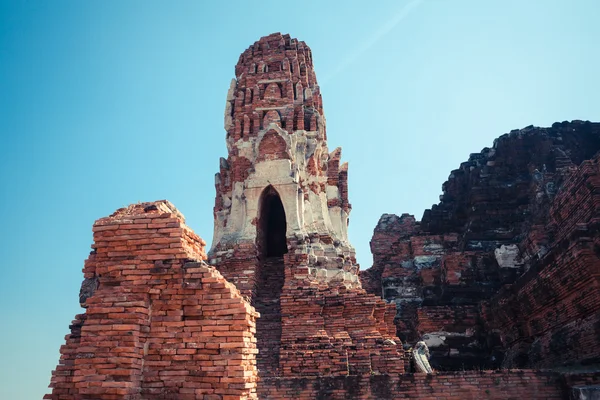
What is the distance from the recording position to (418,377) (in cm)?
890

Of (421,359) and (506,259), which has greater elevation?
(506,259)

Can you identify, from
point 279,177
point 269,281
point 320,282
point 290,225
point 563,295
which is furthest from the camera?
point 279,177

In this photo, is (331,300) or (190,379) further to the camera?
(331,300)

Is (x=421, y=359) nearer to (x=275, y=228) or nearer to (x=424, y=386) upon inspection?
(x=424, y=386)

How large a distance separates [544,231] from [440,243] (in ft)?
19.1

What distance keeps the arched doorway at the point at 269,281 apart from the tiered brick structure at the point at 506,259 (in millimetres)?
4429

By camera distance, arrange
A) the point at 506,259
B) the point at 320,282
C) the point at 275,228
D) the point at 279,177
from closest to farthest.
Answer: the point at 320,282, the point at 279,177, the point at 506,259, the point at 275,228

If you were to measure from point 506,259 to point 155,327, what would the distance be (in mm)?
13267

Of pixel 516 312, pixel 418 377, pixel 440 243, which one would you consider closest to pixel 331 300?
pixel 418 377

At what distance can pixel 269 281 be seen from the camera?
13180mm

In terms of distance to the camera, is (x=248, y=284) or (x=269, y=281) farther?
(x=269, y=281)

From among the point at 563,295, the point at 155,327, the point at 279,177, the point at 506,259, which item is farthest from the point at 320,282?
the point at 155,327

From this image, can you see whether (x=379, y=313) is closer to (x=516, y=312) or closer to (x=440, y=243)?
(x=516, y=312)

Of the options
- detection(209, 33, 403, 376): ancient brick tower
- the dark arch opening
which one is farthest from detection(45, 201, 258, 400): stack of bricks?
the dark arch opening
